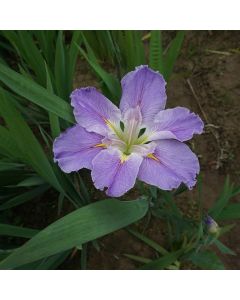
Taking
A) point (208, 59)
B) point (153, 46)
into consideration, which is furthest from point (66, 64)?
point (208, 59)

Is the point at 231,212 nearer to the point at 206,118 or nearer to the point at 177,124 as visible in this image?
the point at 177,124

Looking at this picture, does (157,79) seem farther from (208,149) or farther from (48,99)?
(208,149)

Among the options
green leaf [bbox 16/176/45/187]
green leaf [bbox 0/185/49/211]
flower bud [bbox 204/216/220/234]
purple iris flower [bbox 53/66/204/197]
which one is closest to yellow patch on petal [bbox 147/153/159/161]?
purple iris flower [bbox 53/66/204/197]

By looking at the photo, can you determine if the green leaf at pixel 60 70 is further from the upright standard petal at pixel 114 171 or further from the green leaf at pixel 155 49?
the upright standard petal at pixel 114 171

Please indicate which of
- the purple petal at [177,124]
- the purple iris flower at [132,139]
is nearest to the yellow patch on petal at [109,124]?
the purple iris flower at [132,139]

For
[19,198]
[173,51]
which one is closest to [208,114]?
[173,51]
